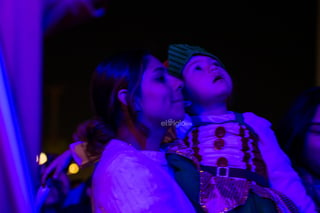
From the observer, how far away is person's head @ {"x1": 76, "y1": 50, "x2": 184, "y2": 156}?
910 millimetres

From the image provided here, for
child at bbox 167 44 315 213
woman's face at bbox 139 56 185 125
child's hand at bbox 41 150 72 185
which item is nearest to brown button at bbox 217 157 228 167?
child at bbox 167 44 315 213

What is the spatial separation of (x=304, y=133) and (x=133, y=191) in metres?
0.67

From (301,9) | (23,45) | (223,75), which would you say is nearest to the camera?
(23,45)

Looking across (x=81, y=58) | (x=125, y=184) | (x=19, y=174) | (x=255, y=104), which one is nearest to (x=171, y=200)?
(x=125, y=184)

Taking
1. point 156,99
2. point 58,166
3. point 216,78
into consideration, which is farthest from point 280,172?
point 58,166

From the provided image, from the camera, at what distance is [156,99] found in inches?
35.8

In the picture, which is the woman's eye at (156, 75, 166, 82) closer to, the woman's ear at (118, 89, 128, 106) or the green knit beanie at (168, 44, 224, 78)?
the woman's ear at (118, 89, 128, 106)

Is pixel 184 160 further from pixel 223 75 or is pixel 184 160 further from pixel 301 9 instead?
pixel 301 9

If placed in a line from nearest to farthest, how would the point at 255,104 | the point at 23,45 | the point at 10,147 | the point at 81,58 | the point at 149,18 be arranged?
the point at 10,147
the point at 23,45
the point at 255,104
the point at 149,18
the point at 81,58

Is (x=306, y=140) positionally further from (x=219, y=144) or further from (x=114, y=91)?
(x=114, y=91)

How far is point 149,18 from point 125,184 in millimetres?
2063

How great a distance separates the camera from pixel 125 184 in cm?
75

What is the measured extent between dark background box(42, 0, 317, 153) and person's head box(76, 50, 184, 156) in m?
1.11

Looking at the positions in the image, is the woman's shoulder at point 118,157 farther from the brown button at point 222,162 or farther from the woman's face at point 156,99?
the brown button at point 222,162
